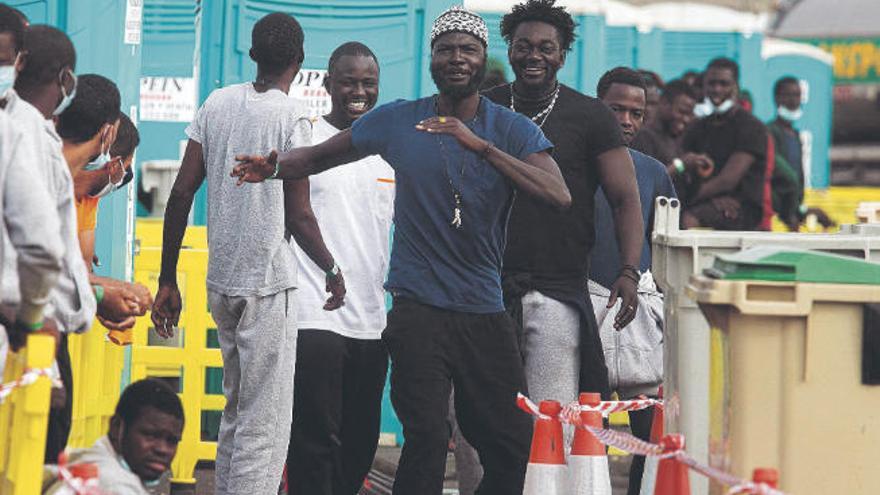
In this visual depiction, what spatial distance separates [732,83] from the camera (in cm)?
1294

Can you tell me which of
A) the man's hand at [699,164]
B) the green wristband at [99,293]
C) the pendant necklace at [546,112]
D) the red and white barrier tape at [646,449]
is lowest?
the red and white barrier tape at [646,449]

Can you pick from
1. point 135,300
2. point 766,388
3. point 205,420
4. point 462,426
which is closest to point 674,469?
point 766,388

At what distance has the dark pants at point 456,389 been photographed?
6914 millimetres

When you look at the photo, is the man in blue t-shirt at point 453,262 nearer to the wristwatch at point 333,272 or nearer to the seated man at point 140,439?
the wristwatch at point 333,272

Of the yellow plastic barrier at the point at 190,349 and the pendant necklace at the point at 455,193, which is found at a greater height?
the pendant necklace at the point at 455,193

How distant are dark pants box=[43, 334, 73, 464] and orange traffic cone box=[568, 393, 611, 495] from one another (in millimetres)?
1656

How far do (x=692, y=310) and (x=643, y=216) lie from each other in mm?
1469

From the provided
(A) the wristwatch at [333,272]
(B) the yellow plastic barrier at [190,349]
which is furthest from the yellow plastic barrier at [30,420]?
(B) the yellow plastic barrier at [190,349]

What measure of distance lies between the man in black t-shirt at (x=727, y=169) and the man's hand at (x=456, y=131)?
5.67 metres

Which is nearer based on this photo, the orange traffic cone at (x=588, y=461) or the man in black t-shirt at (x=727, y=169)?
the orange traffic cone at (x=588, y=461)

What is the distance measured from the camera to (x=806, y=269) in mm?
5609

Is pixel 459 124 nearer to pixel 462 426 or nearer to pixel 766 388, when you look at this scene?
pixel 462 426

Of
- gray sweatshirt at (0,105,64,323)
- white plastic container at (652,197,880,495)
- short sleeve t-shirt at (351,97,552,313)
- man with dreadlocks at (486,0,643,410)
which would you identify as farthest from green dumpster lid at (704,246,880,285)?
man with dreadlocks at (486,0,643,410)

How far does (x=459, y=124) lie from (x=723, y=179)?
583cm
